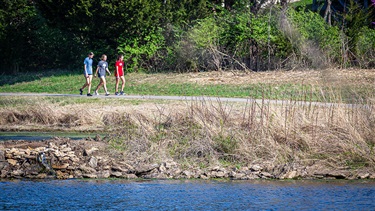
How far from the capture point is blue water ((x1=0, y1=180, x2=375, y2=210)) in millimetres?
10727

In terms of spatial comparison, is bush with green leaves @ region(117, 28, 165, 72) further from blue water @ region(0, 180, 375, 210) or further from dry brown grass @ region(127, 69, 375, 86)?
blue water @ region(0, 180, 375, 210)

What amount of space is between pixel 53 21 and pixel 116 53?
11.4ft

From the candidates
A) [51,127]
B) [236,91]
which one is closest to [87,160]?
[51,127]

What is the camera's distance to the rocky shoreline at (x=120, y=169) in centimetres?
1298

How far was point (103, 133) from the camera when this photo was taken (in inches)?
749

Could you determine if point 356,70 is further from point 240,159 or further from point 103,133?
point 240,159

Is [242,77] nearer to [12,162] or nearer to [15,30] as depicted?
[15,30]

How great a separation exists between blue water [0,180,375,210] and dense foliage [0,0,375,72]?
57.7 feet

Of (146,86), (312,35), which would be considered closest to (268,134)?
(146,86)

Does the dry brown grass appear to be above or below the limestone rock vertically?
above

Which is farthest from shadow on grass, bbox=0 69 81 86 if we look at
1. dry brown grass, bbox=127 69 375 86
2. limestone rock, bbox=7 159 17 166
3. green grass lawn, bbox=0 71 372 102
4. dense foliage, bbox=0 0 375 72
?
limestone rock, bbox=7 159 17 166

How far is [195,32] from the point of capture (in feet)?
111

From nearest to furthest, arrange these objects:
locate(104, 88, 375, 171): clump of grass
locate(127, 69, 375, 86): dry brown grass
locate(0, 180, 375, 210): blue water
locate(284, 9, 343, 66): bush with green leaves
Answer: locate(0, 180, 375, 210): blue water, locate(104, 88, 375, 171): clump of grass, locate(127, 69, 375, 86): dry brown grass, locate(284, 9, 343, 66): bush with green leaves

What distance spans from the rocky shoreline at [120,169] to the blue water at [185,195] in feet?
1.22
